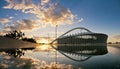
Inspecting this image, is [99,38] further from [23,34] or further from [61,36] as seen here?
[23,34]

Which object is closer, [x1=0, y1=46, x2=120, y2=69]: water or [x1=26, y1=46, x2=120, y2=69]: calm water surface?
[x1=0, y1=46, x2=120, y2=69]: water

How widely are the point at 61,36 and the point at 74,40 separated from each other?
1627cm

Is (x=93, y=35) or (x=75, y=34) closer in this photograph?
(x=93, y=35)

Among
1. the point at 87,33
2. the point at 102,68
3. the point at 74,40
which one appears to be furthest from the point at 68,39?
the point at 102,68

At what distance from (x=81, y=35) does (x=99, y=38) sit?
569 inches

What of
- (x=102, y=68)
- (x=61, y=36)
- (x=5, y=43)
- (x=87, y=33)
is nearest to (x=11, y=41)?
(x=5, y=43)

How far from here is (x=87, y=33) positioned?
164m

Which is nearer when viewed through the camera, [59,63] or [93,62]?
[59,63]

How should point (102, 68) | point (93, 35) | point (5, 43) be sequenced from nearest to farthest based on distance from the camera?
point (102, 68), point (5, 43), point (93, 35)

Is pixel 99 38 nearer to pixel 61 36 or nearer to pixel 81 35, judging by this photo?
pixel 81 35

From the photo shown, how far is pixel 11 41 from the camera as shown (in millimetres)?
65750

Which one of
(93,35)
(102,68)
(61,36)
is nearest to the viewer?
(102,68)

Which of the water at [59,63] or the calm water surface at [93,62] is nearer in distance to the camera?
the water at [59,63]

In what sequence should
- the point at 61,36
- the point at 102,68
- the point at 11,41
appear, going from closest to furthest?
the point at 102,68 < the point at 11,41 < the point at 61,36
